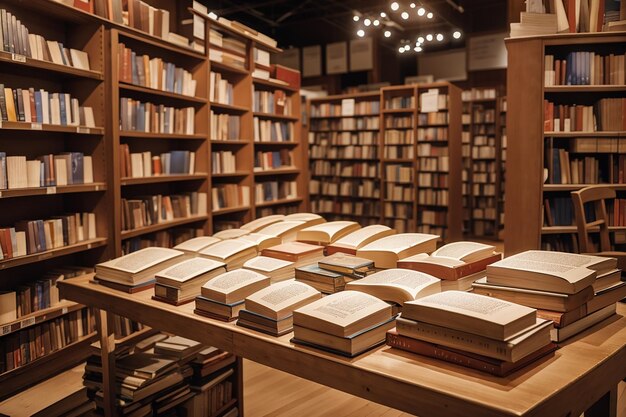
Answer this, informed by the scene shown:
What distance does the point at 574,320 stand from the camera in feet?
4.55

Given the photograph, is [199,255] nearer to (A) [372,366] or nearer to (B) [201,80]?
(A) [372,366]

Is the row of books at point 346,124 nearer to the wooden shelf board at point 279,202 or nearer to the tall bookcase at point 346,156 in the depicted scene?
the tall bookcase at point 346,156

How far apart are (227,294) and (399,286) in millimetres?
507

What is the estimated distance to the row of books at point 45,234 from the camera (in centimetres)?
311

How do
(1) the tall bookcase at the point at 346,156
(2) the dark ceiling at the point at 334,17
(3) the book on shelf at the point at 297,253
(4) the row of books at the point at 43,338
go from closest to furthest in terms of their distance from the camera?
1. (3) the book on shelf at the point at 297,253
2. (4) the row of books at the point at 43,338
3. (1) the tall bookcase at the point at 346,156
4. (2) the dark ceiling at the point at 334,17

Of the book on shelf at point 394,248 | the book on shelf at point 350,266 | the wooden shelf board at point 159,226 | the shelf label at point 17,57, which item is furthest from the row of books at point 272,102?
the book on shelf at point 350,266

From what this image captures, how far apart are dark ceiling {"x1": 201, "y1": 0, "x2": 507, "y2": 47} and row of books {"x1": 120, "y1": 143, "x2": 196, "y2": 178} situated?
6.24 meters

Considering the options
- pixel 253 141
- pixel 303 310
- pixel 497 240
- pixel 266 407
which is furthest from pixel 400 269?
pixel 497 240

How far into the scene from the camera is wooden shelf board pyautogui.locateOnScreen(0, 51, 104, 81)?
2965 mm

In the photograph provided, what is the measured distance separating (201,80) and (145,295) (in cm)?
319

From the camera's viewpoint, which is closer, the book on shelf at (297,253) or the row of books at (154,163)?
the book on shelf at (297,253)

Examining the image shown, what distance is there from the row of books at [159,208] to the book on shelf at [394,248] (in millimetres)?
2451

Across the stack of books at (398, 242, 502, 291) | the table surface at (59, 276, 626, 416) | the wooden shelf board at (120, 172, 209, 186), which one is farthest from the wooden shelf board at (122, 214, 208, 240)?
the stack of books at (398, 242, 502, 291)

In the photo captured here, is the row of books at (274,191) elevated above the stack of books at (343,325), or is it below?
above
